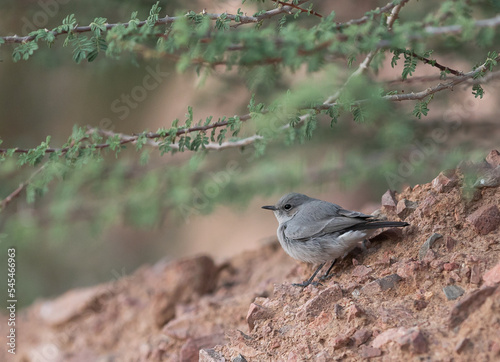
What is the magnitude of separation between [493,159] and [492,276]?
1.03 meters

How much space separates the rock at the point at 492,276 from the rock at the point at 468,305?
0.06 metres

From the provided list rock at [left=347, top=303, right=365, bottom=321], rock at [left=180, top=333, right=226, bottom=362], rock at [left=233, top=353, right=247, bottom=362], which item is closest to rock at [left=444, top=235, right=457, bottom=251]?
rock at [left=347, top=303, right=365, bottom=321]

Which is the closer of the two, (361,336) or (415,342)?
(415,342)

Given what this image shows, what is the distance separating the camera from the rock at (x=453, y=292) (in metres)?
2.81

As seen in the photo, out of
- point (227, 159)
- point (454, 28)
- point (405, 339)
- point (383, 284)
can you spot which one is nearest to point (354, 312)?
point (383, 284)

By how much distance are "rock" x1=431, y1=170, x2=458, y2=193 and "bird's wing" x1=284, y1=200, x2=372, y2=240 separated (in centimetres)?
47

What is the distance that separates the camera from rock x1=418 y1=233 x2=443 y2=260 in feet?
10.5

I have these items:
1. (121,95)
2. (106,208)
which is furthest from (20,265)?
(106,208)

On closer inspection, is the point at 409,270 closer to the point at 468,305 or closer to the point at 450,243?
the point at 450,243

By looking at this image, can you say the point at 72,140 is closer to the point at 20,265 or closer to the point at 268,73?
the point at 268,73

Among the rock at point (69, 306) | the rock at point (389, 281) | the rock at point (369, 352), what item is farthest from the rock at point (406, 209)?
the rock at point (69, 306)

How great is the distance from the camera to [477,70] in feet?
9.46

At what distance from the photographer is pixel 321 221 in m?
3.83

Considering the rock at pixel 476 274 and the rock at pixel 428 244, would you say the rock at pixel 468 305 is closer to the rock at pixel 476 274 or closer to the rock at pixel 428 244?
the rock at pixel 476 274
